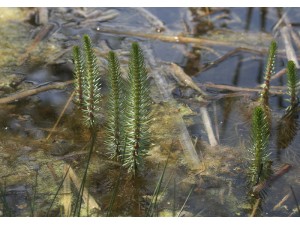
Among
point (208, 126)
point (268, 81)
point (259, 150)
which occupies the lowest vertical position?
point (208, 126)

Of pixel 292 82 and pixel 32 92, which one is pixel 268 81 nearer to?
pixel 292 82

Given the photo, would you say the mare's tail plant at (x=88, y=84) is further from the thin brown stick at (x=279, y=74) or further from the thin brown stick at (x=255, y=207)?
the thin brown stick at (x=279, y=74)

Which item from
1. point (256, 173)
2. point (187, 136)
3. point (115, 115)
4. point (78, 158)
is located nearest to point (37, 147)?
point (78, 158)

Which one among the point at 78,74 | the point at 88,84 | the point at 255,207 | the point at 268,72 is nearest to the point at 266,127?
the point at 268,72

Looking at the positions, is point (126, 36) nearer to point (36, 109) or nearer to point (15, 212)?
point (36, 109)

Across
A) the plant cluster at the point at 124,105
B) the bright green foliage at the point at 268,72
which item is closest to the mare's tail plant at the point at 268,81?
the bright green foliage at the point at 268,72

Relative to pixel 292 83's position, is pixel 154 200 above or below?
below
